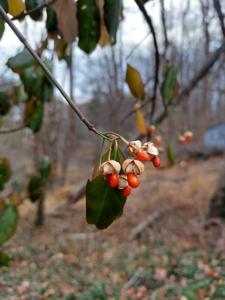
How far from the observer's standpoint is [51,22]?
189 cm

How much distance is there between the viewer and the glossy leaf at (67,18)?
1621 mm

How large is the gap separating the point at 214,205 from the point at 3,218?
410cm

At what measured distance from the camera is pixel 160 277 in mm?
3551

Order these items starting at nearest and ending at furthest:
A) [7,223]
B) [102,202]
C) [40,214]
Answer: [102,202] < [7,223] < [40,214]

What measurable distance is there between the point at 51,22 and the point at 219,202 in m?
4.47

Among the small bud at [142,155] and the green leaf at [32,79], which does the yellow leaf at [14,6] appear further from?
the green leaf at [32,79]

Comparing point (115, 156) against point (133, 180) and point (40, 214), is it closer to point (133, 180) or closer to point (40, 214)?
point (133, 180)

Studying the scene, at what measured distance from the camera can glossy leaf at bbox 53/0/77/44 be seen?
1621 mm

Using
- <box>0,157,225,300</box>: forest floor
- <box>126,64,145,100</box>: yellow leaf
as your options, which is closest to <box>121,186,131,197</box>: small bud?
<box>126,64,145,100</box>: yellow leaf

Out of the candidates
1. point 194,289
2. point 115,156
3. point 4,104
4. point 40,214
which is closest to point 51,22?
point 4,104

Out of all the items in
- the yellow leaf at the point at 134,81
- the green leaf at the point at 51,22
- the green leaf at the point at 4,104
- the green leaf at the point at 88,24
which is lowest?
the yellow leaf at the point at 134,81

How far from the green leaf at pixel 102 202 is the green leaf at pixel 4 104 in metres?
1.74

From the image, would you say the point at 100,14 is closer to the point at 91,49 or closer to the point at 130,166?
the point at 91,49

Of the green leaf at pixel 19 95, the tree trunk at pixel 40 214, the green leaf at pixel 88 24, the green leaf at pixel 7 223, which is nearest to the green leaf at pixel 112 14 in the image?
the green leaf at pixel 88 24
